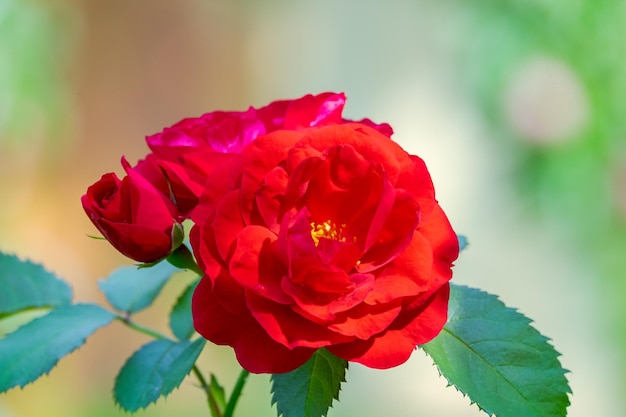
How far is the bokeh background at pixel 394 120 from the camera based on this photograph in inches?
85.0

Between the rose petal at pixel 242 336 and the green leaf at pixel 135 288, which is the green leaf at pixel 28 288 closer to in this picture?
the green leaf at pixel 135 288

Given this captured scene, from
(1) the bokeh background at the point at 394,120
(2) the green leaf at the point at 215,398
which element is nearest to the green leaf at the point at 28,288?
(2) the green leaf at the point at 215,398

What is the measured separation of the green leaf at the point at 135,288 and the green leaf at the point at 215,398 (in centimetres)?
13

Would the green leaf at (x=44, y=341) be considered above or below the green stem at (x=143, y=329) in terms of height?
Answer: below

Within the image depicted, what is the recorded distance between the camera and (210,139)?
0.38 m

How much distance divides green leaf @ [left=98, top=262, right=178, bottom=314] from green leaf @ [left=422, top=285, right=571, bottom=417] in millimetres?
259

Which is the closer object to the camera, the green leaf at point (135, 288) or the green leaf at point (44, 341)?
the green leaf at point (44, 341)

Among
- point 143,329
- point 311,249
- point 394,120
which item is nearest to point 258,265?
point 311,249

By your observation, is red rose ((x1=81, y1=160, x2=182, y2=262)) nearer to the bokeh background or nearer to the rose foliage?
the rose foliage

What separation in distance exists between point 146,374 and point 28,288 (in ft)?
0.54

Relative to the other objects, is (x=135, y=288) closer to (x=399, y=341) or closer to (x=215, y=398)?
(x=215, y=398)

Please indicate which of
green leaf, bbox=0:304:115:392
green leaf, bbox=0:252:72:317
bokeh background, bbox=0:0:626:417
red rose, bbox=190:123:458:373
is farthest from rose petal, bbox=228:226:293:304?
bokeh background, bbox=0:0:626:417

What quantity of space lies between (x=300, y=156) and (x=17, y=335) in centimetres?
28

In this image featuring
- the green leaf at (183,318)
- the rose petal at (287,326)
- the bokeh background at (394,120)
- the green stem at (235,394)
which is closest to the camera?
the rose petal at (287,326)
